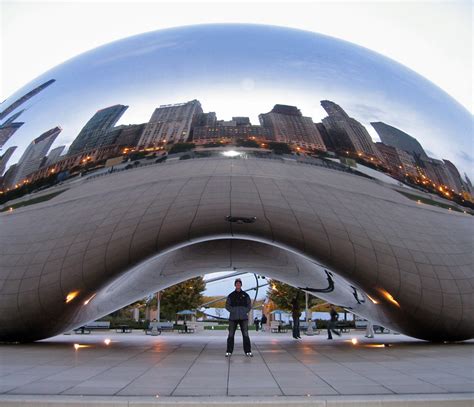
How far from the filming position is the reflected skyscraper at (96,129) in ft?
32.6

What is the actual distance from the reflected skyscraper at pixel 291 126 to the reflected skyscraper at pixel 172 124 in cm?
137

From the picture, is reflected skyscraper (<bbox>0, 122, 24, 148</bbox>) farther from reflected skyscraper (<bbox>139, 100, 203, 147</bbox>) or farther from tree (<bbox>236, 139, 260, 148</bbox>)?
tree (<bbox>236, 139, 260, 148</bbox>)

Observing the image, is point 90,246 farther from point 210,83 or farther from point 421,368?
point 421,368

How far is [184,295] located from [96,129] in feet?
94.5

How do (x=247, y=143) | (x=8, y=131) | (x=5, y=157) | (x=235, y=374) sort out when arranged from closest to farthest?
(x=235, y=374) < (x=247, y=143) < (x=5, y=157) < (x=8, y=131)

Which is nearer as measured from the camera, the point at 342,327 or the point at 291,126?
the point at 291,126

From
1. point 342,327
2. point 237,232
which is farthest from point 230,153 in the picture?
point 342,327

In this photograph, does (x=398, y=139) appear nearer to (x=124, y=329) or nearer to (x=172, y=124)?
(x=172, y=124)

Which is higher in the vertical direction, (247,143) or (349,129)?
(349,129)

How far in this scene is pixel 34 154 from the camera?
10.4 m

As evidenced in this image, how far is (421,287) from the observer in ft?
34.8

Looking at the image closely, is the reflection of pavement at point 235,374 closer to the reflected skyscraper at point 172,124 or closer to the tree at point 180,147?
the tree at point 180,147

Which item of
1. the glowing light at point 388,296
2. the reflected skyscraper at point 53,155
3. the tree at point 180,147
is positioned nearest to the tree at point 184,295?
the glowing light at point 388,296

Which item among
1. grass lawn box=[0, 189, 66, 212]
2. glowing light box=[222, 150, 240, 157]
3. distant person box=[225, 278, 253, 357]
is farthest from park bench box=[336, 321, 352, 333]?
grass lawn box=[0, 189, 66, 212]
